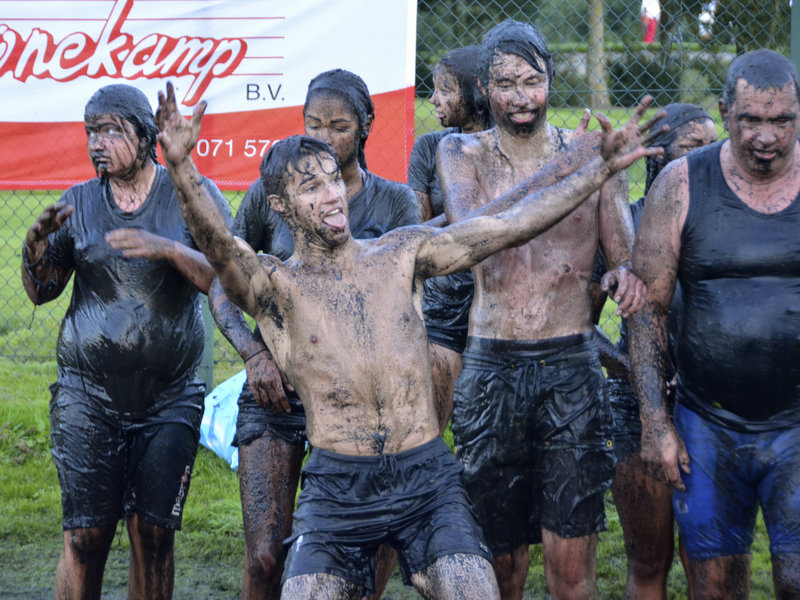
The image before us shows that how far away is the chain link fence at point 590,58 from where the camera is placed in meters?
8.45

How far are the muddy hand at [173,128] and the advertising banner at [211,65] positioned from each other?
3118mm

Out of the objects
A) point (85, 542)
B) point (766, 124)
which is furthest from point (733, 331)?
point (85, 542)

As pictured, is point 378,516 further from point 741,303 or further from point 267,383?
point 741,303

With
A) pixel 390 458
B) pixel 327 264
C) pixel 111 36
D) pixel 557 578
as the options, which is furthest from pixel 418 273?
pixel 111 36

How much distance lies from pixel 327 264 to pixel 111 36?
336cm

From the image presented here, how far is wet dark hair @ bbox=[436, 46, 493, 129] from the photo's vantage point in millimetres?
5293

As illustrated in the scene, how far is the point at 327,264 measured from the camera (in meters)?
3.54

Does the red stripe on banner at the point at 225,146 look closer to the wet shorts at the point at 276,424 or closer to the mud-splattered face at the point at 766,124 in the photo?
the wet shorts at the point at 276,424

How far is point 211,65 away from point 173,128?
10.6 ft

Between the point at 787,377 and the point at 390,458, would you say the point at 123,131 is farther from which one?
the point at 787,377

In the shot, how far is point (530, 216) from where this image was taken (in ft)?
11.5

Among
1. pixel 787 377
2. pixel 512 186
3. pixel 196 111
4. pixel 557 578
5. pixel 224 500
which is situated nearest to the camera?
pixel 196 111

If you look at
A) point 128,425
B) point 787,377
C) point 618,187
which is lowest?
point 128,425

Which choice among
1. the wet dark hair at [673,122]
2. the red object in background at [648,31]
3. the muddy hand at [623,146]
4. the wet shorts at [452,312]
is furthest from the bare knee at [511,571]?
the red object in background at [648,31]
